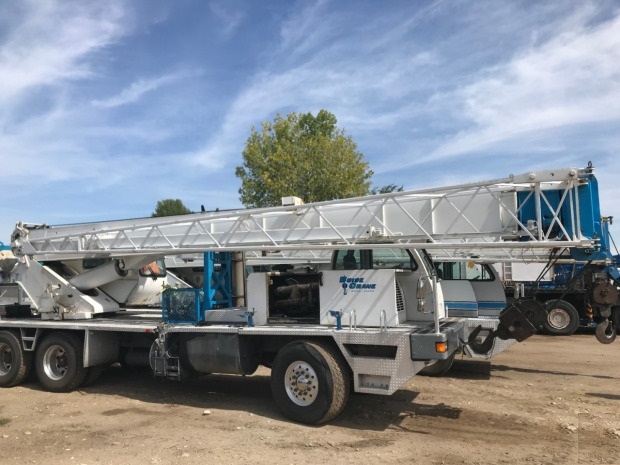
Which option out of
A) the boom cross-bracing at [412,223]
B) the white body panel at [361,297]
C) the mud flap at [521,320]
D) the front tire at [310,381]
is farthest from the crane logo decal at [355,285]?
the mud flap at [521,320]

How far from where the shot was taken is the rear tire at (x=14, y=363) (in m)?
9.61

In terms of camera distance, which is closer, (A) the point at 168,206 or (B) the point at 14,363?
(B) the point at 14,363

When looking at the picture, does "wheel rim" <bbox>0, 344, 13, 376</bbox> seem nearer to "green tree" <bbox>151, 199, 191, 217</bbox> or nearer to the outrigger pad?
the outrigger pad

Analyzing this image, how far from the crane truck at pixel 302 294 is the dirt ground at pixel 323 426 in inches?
→ 21.7

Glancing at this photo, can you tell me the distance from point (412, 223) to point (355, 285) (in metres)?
1.13

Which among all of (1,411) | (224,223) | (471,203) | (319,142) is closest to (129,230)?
(224,223)

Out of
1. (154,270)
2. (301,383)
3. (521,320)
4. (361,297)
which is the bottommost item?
(301,383)

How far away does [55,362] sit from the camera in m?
9.48

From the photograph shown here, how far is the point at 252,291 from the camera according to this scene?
7.96 m

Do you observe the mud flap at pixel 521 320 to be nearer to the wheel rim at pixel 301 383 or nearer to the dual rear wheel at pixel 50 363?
the wheel rim at pixel 301 383

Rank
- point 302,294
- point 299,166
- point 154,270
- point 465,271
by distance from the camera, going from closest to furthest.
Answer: point 302,294, point 154,270, point 465,271, point 299,166

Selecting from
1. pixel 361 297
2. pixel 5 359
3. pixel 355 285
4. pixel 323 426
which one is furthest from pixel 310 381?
pixel 5 359

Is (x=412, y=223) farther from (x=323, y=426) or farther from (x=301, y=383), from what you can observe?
(x=323, y=426)

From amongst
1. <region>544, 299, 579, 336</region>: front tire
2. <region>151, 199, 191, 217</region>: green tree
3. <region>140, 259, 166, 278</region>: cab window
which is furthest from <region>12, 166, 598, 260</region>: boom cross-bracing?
<region>151, 199, 191, 217</region>: green tree
